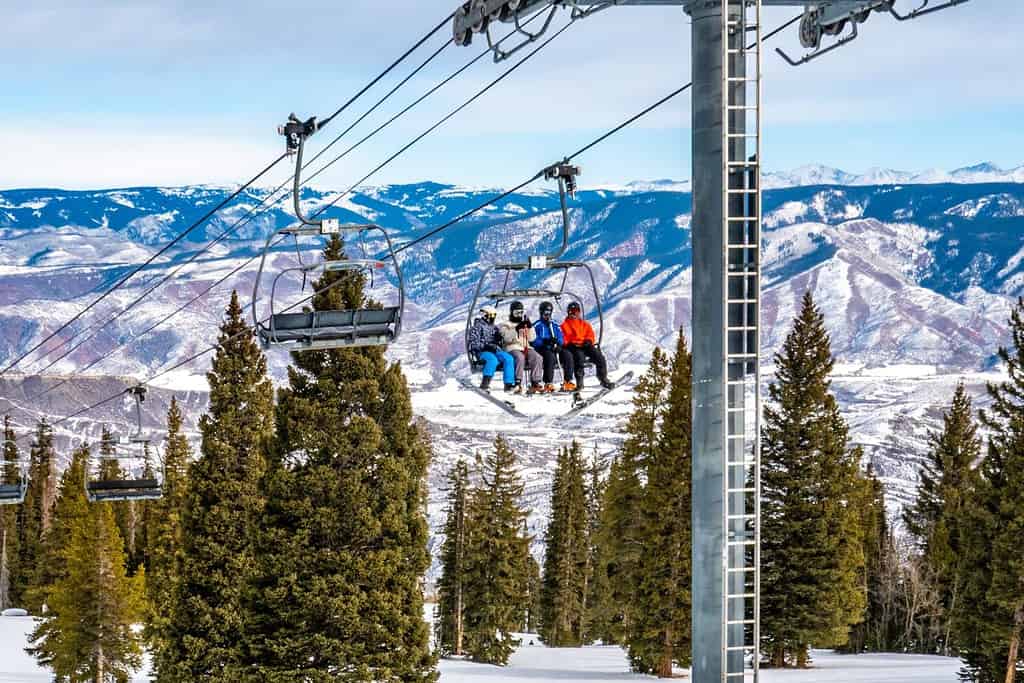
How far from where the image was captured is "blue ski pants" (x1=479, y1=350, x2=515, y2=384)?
69.2 ft

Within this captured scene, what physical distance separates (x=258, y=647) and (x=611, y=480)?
991 inches

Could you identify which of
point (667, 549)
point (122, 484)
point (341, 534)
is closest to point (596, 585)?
point (667, 549)

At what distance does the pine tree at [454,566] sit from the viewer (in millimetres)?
76750

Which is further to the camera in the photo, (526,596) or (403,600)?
(526,596)

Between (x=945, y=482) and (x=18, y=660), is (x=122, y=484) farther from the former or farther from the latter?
(x=945, y=482)

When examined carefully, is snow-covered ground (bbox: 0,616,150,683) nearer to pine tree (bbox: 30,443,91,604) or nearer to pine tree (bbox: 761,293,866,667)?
pine tree (bbox: 30,443,91,604)

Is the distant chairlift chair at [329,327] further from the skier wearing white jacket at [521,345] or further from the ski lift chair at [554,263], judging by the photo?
the skier wearing white jacket at [521,345]

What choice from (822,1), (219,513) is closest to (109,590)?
(219,513)

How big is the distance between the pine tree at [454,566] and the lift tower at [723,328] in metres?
63.5

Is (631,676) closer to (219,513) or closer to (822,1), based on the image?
(219,513)

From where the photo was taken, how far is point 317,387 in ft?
119

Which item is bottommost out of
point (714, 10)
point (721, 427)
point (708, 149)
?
point (721, 427)

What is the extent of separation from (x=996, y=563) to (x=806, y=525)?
45.5ft

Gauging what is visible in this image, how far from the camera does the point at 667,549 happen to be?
167 feet
